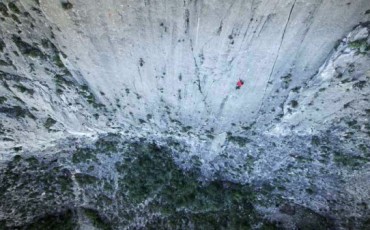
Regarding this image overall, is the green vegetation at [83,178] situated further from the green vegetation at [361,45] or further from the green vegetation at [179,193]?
the green vegetation at [361,45]

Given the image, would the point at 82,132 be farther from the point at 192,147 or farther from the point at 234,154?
the point at 234,154

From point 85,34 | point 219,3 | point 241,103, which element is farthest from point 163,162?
point 219,3

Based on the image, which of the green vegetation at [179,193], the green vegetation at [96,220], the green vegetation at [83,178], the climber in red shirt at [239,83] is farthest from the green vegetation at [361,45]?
the green vegetation at [96,220]

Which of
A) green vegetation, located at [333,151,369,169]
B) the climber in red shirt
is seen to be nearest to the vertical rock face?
green vegetation, located at [333,151,369,169]

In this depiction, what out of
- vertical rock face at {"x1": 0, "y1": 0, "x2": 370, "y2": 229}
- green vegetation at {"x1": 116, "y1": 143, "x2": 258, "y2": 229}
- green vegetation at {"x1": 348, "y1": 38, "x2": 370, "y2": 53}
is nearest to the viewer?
green vegetation at {"x1": 348, "y1": 38, "x2": 370, "y2": 53}

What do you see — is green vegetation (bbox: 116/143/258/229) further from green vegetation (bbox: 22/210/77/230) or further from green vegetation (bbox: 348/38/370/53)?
green vegetation (bbox: 348/38/370/53)

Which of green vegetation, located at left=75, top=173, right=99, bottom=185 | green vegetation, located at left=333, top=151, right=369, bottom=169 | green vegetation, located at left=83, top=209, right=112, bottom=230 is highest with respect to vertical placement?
green vegetation, located at left=333, top=151, right=369, bottom=169

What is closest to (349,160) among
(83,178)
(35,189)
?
(83,178)

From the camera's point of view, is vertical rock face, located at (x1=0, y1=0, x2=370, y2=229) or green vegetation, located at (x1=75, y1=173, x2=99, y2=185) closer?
vertical rock face, located at (x1=0, y1=0, x2=370, y2=229)
